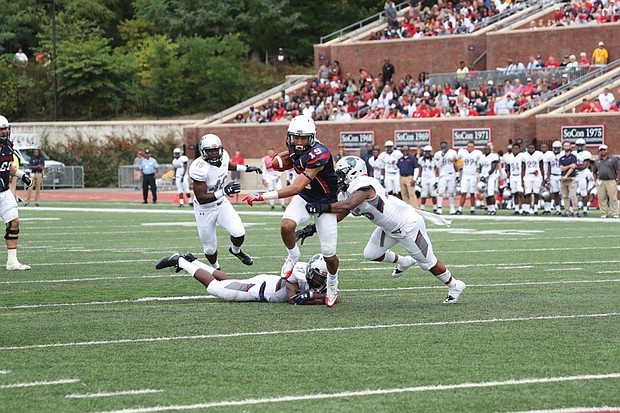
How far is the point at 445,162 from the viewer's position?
94.3ft

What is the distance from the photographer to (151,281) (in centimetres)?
1263

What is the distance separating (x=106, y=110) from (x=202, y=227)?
41155 mm

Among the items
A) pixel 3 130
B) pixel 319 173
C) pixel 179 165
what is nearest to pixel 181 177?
pixel 179 165

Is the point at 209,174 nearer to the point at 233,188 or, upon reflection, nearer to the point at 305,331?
the point at 233,188

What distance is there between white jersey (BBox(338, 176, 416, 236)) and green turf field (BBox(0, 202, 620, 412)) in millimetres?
770

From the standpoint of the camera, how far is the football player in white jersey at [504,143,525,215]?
2679 cm

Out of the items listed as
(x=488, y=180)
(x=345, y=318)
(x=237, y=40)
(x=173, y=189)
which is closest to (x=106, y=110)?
(x=237, y=40)

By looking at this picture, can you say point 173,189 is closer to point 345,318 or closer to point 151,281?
point 151,281

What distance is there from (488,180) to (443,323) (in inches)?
725

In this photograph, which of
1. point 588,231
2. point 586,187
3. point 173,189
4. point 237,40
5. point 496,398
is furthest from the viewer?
point 237,40

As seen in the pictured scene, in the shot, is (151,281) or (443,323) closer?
(443,323)

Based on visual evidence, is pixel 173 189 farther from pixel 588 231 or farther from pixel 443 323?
pixel 443 323

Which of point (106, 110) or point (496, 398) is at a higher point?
point (106, 110)

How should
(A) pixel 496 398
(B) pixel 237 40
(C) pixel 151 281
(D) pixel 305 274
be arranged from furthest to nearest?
(B) pixel 237 40 → (C) pixel 151 281 → (D) pixel 305 274 → (A) pixel 496 398
